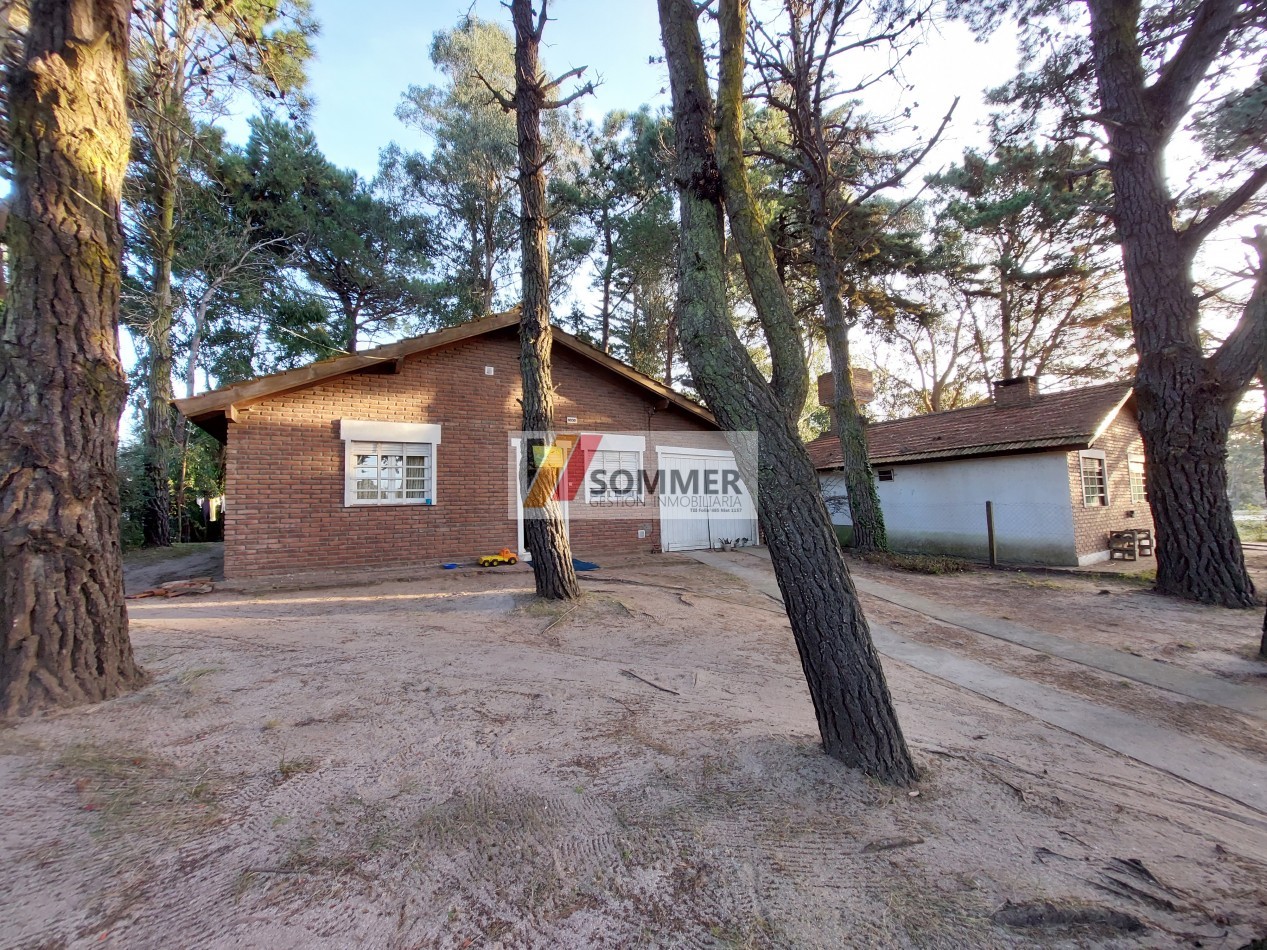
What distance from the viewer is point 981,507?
1165 cm

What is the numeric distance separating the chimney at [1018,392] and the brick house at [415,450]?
8.36 metres

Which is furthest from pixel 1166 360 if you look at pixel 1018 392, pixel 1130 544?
pixel 1018 392

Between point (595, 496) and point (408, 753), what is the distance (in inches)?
317

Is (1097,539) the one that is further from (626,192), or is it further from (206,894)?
(626,192)

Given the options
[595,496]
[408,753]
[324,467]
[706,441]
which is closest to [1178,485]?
[706,441]

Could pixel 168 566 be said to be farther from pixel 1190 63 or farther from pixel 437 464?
pixel 1190 63

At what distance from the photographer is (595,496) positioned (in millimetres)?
10648

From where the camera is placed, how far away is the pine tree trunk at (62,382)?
2.95m

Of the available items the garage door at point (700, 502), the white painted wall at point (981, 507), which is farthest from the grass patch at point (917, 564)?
the garage door at point (700, 502)

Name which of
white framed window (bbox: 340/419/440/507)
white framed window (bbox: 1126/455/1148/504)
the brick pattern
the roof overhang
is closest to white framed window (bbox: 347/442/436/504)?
white framed window (bbox: 340/419/440/507)

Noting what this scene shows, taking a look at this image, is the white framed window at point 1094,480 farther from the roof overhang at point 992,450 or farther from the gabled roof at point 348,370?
the gabled roof at point 348,370

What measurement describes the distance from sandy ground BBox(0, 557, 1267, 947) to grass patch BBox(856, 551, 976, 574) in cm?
646

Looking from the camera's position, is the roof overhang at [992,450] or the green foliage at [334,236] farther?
the green foliage at [334,236]

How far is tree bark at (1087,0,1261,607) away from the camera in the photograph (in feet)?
22.3
